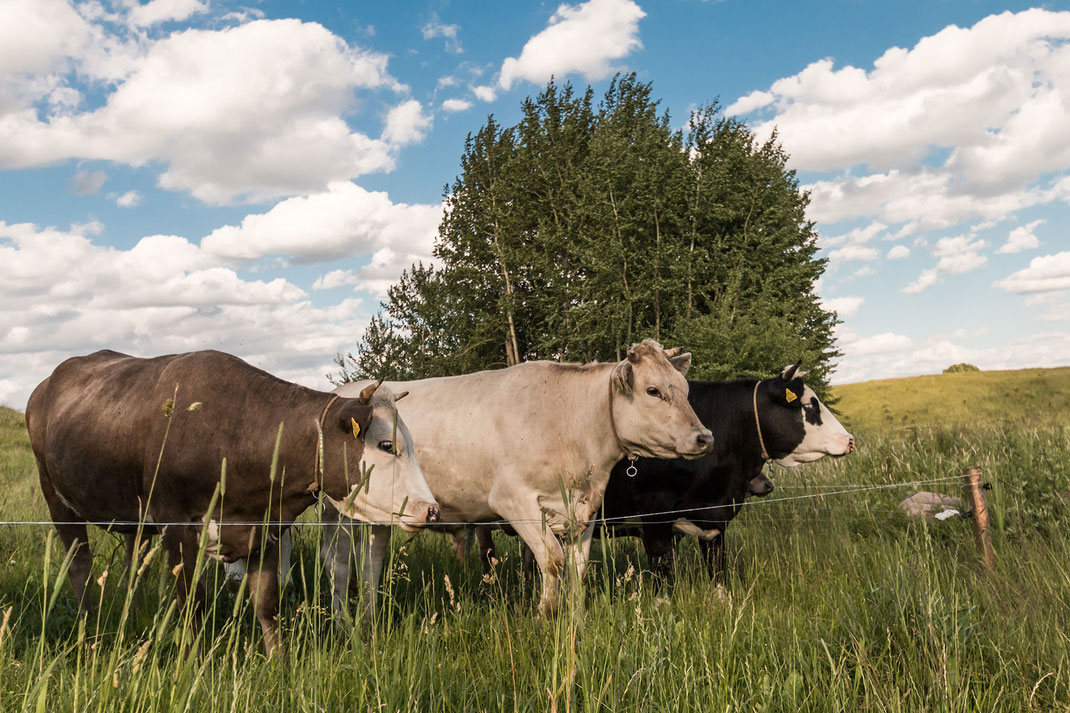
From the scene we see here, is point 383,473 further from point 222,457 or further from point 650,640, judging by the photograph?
point 650,640

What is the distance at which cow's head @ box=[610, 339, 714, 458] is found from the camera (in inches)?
226

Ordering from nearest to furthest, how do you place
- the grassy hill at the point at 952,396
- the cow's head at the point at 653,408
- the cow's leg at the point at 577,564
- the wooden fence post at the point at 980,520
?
the cow's leg at the point at 577,564, the cow's head at the point at 653,408, the wooden fence post at the point at 980,520, the grassy hill at the point at 952,396

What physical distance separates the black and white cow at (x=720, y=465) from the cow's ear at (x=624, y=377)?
4.07ft

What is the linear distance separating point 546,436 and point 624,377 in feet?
2.67

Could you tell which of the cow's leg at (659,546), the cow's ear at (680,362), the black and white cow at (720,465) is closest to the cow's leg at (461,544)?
the black and white cow at (720,465)

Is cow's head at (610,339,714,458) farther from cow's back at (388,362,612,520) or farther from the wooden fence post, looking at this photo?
the wooden fence post

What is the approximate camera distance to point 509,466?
6105mm

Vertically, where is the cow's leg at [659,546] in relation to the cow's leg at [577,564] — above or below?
below

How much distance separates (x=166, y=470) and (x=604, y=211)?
31303mm

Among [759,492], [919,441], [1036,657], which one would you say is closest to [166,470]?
[1036,657]

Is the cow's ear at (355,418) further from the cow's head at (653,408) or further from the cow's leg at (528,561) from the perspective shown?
the cow's leg at (528,561)

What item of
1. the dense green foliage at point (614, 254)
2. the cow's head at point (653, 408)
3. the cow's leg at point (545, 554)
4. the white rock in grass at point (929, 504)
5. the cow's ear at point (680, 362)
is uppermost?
the dense green foliage at point (614, 254)

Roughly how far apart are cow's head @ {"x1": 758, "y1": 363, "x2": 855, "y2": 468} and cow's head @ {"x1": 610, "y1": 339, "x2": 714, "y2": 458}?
179 centimetres

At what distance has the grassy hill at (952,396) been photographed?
1722 inches
